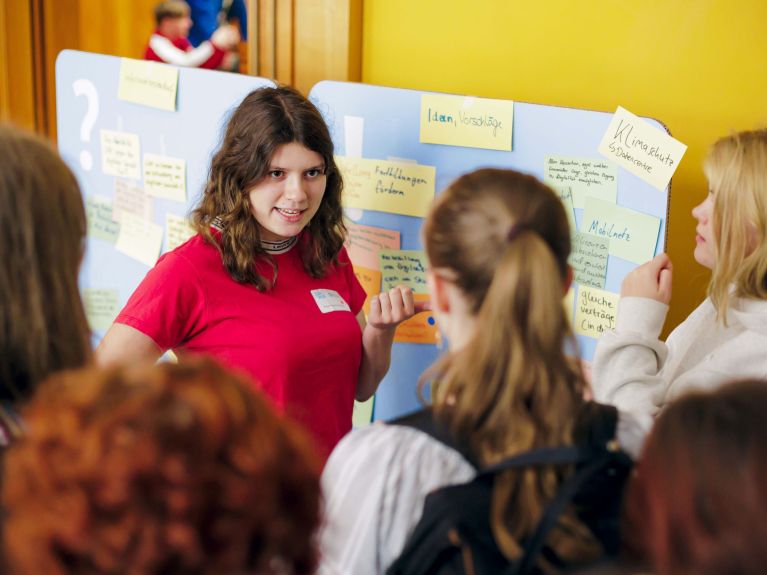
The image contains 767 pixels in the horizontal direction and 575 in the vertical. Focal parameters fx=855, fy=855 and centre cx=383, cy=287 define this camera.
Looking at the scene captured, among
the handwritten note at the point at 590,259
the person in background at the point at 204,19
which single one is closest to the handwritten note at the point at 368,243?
the handwritten note at the point at 590,259

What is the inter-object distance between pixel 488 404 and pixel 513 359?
6 cm

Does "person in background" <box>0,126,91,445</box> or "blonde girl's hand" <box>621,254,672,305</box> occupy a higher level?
"person in background" <box>0,126,91,445</box>

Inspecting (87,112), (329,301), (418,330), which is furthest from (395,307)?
(87,112)

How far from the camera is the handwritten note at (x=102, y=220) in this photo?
8.50ft

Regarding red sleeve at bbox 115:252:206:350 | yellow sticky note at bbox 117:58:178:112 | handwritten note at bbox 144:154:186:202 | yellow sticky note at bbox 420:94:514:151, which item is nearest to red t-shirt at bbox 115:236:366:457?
red sleeve at bbox 115:252:206:350

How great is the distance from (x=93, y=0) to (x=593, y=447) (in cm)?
313

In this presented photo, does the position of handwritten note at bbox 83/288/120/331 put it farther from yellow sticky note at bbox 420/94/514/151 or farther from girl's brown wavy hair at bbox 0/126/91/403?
girl's brown wavy hair at bbox 0/126/91/403

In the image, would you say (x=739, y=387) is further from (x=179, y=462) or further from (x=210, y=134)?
(x=210, y=134)

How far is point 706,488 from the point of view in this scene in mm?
669

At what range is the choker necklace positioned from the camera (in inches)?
71.6

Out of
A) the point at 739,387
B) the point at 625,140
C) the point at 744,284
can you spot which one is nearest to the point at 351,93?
the point at 625,140

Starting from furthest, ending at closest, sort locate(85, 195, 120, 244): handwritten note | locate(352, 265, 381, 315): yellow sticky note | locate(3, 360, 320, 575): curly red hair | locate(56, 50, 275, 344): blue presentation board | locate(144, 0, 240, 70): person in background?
1. locate(144, 0, 240, 70): person in background
2. locate(85, 195, 120, 244): handwritten note
3. locate(56, 50, 275, 344): blue presentation board
4. locate(352, 265, 381, 315): yellow sticky note
5. locate(3, 360, 320, 575): curly red hair

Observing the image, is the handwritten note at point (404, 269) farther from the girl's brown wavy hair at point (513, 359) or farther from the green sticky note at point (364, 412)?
the girl's brown wavy hair at point (513, 359)

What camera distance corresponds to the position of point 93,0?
3.43 m
